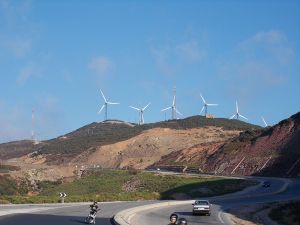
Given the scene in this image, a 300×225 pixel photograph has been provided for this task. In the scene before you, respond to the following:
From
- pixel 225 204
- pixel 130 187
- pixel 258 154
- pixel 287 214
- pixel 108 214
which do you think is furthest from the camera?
pixel 258 154

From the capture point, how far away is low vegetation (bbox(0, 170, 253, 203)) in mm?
57312

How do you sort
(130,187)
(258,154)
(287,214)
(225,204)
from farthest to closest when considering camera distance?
(258,154) → (130,187) → (225,204) → (287,214)

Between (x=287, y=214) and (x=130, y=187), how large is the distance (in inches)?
1790

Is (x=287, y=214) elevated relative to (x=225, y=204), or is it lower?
lower

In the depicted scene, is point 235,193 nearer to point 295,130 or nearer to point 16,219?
point 16,219

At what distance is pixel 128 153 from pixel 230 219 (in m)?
124

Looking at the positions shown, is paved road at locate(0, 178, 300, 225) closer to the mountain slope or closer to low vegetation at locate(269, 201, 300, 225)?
low vegetation at locate(269, 201, 300, 225)

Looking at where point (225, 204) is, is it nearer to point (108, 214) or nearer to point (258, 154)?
point (108, 214)

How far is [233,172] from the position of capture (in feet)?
346

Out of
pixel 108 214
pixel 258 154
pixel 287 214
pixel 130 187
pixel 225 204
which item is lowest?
pixel 287 214

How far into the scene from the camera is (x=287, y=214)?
4278 cm

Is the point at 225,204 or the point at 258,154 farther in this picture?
the point at 258,154

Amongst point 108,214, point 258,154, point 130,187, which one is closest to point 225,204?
point 108,214

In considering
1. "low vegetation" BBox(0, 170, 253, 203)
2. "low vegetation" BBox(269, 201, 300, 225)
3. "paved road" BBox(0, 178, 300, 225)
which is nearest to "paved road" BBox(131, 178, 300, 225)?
"paved road" BBox(0, 178, 300, 225)
